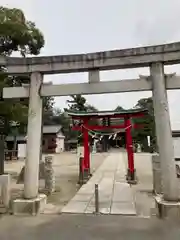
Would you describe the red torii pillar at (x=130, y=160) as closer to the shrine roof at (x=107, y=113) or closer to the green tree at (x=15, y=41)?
the shrine roof at (x=107, y=113)

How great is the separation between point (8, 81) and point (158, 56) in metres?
9.93

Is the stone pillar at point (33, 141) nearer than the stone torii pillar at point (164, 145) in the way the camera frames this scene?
No

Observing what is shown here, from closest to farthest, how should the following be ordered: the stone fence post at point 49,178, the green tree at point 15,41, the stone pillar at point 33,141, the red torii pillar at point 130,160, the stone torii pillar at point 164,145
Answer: the stone torii pillar at point 164,145 → the stone pillar at point 33,141 → the stone fence post at point 49,178 → the green tree at point 15,41 → the red torii pillar at point 130,160

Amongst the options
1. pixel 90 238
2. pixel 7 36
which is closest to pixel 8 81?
pixel 7 36

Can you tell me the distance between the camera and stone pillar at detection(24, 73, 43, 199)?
22.0 feet

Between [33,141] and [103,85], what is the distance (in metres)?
2.48

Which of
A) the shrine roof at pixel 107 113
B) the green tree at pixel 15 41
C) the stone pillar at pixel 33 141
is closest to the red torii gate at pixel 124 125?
the shrine roof at pixel 107 113

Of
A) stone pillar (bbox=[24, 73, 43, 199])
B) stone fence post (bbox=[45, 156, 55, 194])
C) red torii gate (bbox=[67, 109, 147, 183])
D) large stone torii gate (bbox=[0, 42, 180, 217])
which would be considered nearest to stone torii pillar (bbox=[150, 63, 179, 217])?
large stone torii gate (bbox=[0, 42, 180, 217])

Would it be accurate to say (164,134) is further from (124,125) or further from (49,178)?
(124,125)

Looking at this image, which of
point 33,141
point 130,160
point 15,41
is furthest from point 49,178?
point 15,41

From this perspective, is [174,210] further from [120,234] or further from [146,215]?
[120,234]

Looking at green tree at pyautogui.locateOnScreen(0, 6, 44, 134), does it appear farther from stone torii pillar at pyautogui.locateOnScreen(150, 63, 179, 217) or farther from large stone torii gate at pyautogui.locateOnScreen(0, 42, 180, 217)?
stone torii pillar at pyautogui.locateOnScreen(150, 63, 179, 217)

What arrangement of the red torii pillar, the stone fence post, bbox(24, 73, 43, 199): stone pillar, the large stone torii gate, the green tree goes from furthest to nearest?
the red torii pillar → the green tree → the stone fence post → bbox(24, 73, 43, 199): stone pillar → the large stone torii gate

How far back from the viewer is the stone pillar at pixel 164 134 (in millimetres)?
6102
